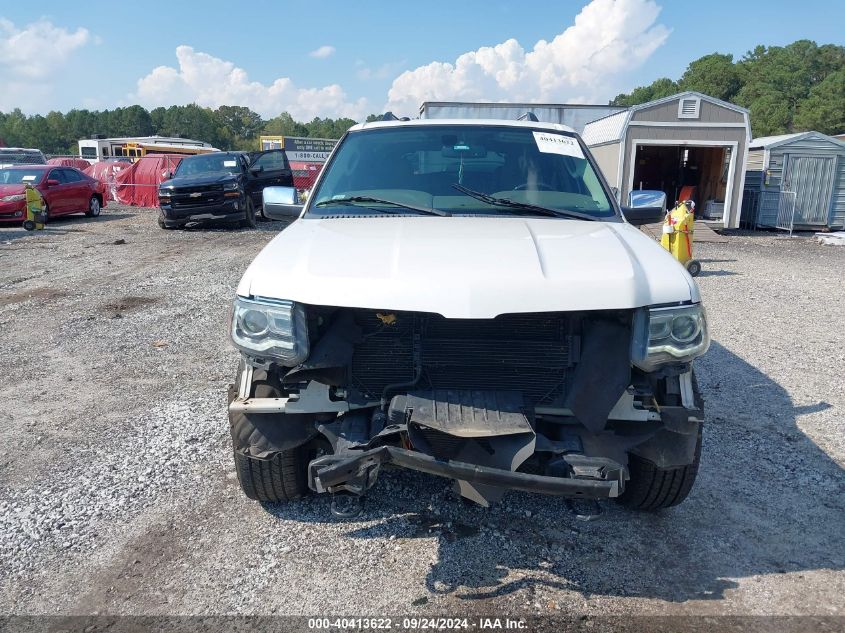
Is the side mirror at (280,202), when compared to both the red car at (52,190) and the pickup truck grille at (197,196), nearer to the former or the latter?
the pickup truck grille at (197,196)

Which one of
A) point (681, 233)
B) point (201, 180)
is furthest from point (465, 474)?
point (201, 180)

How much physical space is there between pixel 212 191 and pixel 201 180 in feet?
1.24

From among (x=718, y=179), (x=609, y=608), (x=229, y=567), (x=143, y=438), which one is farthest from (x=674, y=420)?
(x=718, y=179)

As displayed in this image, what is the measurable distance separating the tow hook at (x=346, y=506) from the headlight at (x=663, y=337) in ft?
5.32

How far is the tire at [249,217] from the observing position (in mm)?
16752

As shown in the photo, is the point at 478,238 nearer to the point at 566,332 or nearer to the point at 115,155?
the point at 566,332

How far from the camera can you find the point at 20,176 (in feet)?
55.4

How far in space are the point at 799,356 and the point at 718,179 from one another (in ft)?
50.2

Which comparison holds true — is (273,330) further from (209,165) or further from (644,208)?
(209,165)

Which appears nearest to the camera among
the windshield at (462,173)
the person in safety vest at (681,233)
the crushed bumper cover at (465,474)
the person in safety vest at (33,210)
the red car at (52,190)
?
the crushed bumper cover at (465,474)

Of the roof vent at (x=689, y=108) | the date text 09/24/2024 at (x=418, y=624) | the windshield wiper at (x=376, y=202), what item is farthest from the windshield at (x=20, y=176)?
the date text 09/24/2024 at (x=418, y=624)

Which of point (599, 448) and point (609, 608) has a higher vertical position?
point (599, 448)

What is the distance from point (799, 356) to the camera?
20.6 feet

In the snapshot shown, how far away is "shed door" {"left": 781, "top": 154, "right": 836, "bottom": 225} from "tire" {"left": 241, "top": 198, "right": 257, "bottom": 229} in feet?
47.9
